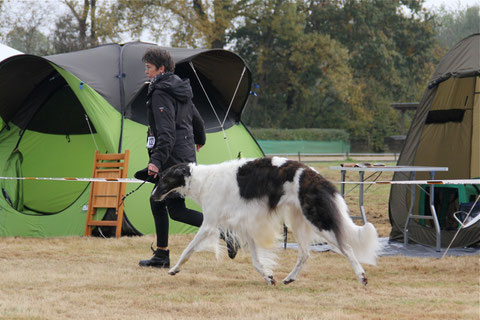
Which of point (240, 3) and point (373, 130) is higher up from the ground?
point (240, 3)

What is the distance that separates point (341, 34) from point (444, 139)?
101ft

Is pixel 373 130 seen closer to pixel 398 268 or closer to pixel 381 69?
pixel 381 69

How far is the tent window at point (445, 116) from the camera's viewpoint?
7801 millimetres

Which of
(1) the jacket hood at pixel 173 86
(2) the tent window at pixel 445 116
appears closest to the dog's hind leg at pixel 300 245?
(1) the jacket hood at pixel 173 86

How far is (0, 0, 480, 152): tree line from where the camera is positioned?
2966cm

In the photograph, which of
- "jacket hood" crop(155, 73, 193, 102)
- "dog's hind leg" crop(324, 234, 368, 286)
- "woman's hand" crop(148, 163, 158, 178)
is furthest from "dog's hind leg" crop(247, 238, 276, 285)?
"jacket hood" crop(155, 73, 193, 102)

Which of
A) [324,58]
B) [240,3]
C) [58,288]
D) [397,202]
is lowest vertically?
[58,288]

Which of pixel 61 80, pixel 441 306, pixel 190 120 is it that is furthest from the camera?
pixel 61 80

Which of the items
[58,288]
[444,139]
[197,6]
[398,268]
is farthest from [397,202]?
[197,6]

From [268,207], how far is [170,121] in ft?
3.75

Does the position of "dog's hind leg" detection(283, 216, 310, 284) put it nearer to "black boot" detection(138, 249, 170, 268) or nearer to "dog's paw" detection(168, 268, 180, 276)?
"dog's paw" detection(168, 268, 180, 276)

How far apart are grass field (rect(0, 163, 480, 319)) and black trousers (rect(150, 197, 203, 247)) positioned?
1.14 feet

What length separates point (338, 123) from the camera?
39.0m

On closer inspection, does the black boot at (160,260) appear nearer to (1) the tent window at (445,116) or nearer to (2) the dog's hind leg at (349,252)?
(2) the dog's hind leg at (349,252)
